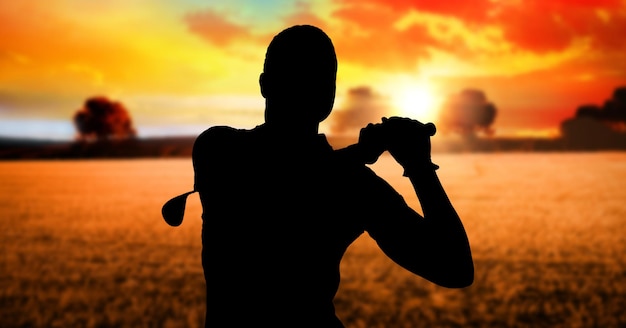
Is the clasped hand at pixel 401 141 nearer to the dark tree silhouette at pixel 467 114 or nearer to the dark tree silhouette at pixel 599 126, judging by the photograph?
the dark tree silhouette at pixel 599 126

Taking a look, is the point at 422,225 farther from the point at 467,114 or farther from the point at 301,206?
the point at 467,114

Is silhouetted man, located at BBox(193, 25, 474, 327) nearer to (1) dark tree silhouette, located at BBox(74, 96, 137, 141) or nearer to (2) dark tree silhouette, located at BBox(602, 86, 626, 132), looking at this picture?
(2) dark tree silhouette, located at BBox(602, 86, 626, 132)

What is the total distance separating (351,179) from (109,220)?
21379 mm

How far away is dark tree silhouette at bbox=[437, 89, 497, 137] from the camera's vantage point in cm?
11369

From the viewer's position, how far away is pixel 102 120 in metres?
122

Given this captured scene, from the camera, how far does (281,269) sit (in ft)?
5.45

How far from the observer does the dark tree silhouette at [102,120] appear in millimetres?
119250

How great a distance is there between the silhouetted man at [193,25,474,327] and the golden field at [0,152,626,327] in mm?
7789

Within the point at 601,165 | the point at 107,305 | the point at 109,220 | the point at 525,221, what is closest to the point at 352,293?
the point at 107,305

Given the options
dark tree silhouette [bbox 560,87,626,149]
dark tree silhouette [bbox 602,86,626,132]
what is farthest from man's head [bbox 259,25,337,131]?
dark tree silhouette [bbox 602,86,626,132]

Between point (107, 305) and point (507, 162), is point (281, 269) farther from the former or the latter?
point (507, 162)

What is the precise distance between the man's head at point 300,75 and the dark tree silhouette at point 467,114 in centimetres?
11185

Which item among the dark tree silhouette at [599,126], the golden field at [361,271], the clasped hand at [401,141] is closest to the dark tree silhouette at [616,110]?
the dark tree silhouette at [599,126]

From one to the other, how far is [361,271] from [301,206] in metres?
11.3
